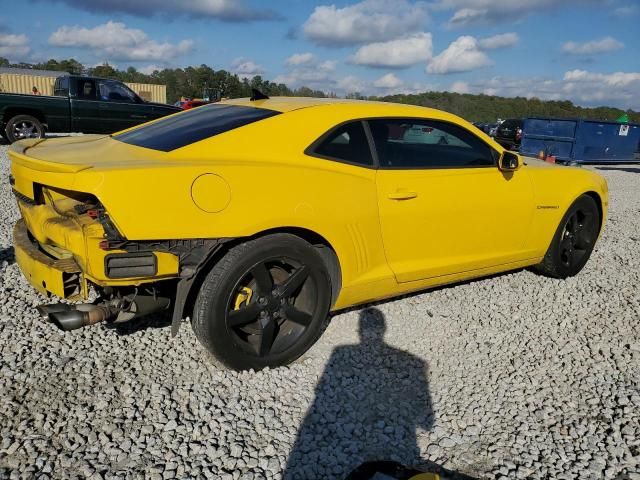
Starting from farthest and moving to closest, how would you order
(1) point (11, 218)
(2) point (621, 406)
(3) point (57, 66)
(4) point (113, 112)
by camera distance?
(3) point (57, 66) → (4) point (113, 112) → (1) point (11, 218) → (2) point (621, 406)

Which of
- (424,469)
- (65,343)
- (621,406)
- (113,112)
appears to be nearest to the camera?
(424,469)

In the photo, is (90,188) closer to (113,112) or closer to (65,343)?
(65,343)

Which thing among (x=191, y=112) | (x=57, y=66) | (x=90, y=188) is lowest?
(x=90, y=188)

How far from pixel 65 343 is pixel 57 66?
72106 millimetres

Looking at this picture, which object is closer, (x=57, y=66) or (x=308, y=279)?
(x=308, y=279)

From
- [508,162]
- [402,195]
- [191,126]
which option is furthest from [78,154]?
[508,162]

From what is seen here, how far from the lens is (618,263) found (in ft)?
17.5

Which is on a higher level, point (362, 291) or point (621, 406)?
point (362, 291)

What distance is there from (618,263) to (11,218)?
642 centimetres

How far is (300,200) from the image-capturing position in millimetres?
2846

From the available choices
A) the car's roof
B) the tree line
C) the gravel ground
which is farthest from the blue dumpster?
Answer: the tree line

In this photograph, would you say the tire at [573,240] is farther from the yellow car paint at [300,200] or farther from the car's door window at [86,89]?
the car's door window at [86,89]

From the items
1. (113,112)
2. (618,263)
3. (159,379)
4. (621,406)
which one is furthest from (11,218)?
(113,112)

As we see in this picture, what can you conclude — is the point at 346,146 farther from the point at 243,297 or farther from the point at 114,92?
the point at 114,92
